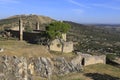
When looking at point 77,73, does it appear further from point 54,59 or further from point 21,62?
point 21,62

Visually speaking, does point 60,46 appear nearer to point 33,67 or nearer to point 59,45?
point 59,45

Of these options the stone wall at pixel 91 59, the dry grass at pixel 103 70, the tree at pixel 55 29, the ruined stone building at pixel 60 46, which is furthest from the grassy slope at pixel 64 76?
the tree at pixel 55 29

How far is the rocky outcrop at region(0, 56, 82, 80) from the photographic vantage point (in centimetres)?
4219

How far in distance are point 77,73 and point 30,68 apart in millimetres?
8913

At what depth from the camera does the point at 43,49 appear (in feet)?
165

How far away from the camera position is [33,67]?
1821 inches

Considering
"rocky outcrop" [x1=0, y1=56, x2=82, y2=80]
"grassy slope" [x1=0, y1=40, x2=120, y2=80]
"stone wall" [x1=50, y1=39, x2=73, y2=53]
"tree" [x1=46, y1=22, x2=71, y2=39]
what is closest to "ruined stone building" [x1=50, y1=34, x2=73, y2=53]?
"stone wall" [x1=50, y1=39, x2=73, y2=53]

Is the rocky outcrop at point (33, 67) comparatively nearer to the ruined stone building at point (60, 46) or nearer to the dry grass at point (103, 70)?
the dry grass at point (103, 70)

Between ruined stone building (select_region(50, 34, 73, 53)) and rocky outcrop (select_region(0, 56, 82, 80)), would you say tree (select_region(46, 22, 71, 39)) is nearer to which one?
ruined stone building (select_region(50, 34, 73, 53))

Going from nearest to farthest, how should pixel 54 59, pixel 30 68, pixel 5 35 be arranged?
pixel 30 68 < pixel 54 59 < pixel 5 35

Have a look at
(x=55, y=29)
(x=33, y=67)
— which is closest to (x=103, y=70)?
(x=55, y=29)

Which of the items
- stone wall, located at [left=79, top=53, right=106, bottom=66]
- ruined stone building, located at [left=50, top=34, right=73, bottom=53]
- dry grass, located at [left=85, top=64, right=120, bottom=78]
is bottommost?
dry grass, located at [left=85, top=64, right=120, bottom=78]

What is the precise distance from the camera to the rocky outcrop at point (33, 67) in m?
42.2

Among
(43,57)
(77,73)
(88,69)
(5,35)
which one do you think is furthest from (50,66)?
(5,35)
